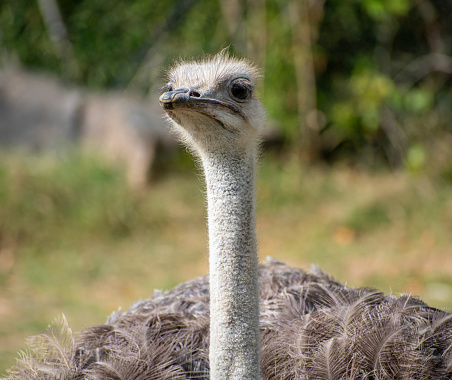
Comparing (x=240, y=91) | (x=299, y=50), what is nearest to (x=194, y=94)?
(x=240, y=91)

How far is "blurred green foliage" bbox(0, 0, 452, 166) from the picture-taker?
261 inches

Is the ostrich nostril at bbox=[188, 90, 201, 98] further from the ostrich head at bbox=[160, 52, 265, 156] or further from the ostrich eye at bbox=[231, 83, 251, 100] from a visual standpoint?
the ostrich eye at bbox=[231, 83, 251, 100]

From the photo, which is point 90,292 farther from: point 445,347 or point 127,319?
point 445,347

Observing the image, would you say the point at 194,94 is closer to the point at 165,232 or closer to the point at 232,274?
the point at 232,274

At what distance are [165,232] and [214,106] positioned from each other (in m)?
4.32

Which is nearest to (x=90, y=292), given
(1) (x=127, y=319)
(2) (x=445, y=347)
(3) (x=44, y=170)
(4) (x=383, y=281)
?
(3) (x=44, y=170)

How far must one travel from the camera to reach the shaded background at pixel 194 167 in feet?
16.9

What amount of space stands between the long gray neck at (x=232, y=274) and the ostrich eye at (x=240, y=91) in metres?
0.16

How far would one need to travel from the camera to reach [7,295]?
4883 mm

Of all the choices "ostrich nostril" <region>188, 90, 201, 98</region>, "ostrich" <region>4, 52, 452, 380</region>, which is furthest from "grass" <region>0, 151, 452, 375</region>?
"ostrich nostril" <region>188, 90, 201, 98</region>

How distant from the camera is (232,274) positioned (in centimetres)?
170

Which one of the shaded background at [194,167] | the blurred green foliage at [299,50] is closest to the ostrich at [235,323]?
the shaded background at [194,167]

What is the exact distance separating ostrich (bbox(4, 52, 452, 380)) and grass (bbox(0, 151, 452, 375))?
7.41 feet

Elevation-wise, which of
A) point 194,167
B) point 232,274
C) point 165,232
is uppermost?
point 194,167
